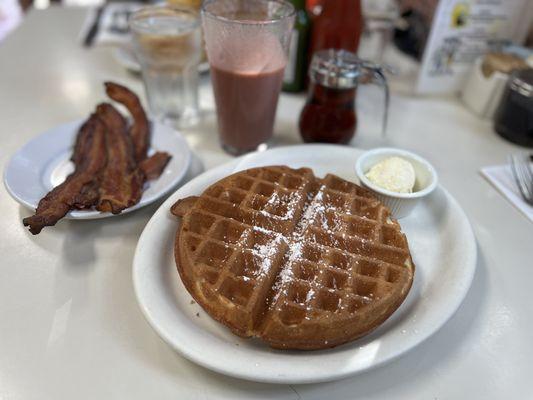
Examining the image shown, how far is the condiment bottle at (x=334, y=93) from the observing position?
123 centimetres

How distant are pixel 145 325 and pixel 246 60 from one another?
2.56ft

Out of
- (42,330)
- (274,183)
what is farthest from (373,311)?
(42,330)

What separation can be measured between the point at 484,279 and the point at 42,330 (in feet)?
3.27

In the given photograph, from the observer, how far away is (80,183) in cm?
109

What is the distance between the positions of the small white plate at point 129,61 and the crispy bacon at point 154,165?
2.19 ft

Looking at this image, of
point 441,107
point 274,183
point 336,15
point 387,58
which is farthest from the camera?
point 387,58

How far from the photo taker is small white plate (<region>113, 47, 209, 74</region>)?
5.84 feet

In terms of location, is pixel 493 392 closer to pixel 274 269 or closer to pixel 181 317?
pixel 274 269

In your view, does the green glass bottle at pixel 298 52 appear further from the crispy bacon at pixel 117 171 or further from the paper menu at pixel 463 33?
the crispy bacon at pixel 117 171

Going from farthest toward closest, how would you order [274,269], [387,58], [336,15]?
[387,58]
[336,15]
[274,269]

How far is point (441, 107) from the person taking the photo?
1729 millimetres

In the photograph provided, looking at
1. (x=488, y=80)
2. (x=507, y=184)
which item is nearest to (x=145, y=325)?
(x=507, y=184)

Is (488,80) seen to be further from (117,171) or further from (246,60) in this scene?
(117,171)

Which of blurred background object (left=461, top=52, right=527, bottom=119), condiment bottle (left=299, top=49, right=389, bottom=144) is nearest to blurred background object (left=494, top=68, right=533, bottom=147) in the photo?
blurred background object (left=461, top=52, right=527, bottom=119)
